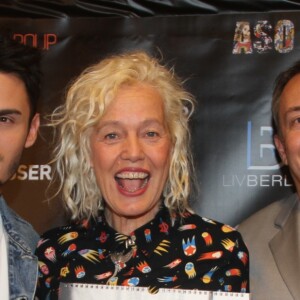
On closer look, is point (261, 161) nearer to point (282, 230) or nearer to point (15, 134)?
point (282, 230)

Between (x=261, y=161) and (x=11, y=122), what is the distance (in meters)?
1.26

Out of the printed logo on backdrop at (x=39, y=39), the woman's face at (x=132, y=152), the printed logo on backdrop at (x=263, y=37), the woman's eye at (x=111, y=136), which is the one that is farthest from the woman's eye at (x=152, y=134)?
the printed logo on backdrop at (x=39, y=39)

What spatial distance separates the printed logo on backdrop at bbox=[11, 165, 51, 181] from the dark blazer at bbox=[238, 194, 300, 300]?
3.33ft

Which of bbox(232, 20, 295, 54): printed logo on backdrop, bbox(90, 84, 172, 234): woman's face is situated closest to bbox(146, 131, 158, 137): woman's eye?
bbox(90, 84, 172, 234): woman's face

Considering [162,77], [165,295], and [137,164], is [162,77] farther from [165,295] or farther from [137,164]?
[165,295]

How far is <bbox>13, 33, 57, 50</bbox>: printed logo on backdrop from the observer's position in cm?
313

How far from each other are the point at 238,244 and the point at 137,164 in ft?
1.44

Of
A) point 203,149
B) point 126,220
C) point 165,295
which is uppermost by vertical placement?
point 203,149

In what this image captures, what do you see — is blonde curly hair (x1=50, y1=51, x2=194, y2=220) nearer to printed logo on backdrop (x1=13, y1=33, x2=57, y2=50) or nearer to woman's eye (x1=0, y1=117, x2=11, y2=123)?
woman's eye (x1=0, y1=117, x2=11, y2=123)

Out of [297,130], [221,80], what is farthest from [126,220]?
[221,80]

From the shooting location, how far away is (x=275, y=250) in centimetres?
245

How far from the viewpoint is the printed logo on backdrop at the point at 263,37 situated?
297cm

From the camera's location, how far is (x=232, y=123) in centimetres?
303

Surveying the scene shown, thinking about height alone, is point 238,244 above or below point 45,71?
below
